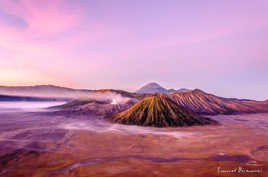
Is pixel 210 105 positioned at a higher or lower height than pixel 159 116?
higher

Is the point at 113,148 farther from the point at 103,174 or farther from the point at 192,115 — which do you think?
the point at 192,115

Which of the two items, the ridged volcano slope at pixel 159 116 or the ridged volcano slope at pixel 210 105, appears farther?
the ridged volcano slope at pixel 210 105

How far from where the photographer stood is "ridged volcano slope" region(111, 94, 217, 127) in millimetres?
12797

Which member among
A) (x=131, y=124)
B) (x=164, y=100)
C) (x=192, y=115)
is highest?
(x=164, y=100)

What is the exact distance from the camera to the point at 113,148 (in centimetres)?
626

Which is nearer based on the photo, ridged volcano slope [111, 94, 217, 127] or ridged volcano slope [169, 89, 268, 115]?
ridged volcano slope [111, 94, 217, 127]

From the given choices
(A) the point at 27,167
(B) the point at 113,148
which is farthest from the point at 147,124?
(A) the point at 27,167

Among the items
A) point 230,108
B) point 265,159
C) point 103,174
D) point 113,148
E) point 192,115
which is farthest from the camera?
point 230,108

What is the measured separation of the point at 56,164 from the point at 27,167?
818 mm

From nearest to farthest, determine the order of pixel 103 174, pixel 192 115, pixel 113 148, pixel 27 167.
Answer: pixel 103 174 → pixel 27 167 → pixel 113 148 → pixel 192 115

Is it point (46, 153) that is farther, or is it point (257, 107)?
point (257, 107)

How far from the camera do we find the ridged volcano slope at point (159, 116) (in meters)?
12.8

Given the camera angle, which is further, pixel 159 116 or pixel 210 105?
pixel 210 105

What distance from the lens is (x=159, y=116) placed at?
13.4 metres
